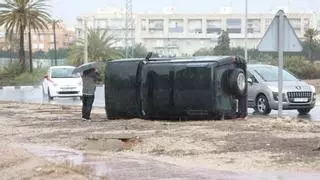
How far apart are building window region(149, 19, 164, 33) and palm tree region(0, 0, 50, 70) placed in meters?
58.8

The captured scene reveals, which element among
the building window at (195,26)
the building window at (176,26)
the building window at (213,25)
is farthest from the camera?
the building window at (213,25)

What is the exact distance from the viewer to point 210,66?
15.9 meters

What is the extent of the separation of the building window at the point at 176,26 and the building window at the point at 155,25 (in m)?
1.56

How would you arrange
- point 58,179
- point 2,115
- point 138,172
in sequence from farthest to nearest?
1. point 2,115
2. point 138,172
3. point 58,179

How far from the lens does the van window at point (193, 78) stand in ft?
52.3

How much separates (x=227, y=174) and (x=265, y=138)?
333cm

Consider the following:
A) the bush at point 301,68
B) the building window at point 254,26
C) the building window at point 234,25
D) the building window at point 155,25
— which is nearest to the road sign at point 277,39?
the bush at point 301,68

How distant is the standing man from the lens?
18.0 meters

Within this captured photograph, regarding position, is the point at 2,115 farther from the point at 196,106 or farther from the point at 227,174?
the point at 227,174

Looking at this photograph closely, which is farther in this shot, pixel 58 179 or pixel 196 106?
pixel 196 106

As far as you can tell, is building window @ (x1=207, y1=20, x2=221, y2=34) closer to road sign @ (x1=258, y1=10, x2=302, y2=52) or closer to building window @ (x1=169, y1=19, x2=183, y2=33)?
building window @ (x1=169, y1=19, x2=183, y2=33)

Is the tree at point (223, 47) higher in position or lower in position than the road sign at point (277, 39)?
lower

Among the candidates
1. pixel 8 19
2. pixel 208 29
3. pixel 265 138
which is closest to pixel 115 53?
pixel 8 19

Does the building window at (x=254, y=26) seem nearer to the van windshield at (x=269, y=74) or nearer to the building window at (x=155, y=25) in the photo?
the building window at (x=155, y=25)
